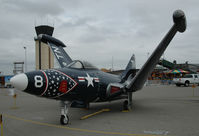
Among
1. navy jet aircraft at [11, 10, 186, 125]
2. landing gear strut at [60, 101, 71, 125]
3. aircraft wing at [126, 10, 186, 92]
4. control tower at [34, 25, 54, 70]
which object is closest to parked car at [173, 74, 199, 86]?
navy jet aircraft at [11, 10, 186, 125]

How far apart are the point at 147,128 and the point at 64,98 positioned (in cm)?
331

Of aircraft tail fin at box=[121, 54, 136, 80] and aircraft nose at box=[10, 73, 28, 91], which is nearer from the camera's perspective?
aircraft nose at box=[10, 73, 28, 91]

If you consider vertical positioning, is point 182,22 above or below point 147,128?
above

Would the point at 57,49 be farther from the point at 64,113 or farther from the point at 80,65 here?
the point at 64,113

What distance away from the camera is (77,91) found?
709cm

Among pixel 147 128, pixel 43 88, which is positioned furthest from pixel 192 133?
pixel 43 88

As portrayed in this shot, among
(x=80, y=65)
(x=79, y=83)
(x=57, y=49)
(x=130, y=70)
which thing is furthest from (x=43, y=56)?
(x=79, y=83)

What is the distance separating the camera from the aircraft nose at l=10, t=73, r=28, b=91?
204 inches

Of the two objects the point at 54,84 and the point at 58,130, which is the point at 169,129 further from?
the point at 54,84

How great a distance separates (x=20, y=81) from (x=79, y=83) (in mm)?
2495

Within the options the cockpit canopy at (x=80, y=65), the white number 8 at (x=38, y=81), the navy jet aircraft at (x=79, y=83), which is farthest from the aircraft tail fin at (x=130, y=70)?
the white number 8 at (x=38, y=81)

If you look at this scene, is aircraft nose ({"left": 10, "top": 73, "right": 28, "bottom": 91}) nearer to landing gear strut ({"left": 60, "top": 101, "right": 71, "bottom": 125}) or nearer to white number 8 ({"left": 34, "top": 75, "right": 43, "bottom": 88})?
white number 8 ({"left": 34, "top": 75, "right": 43, "bottom": 88})

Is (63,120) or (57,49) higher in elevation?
(57,49)

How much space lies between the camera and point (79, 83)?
7.17 metres
